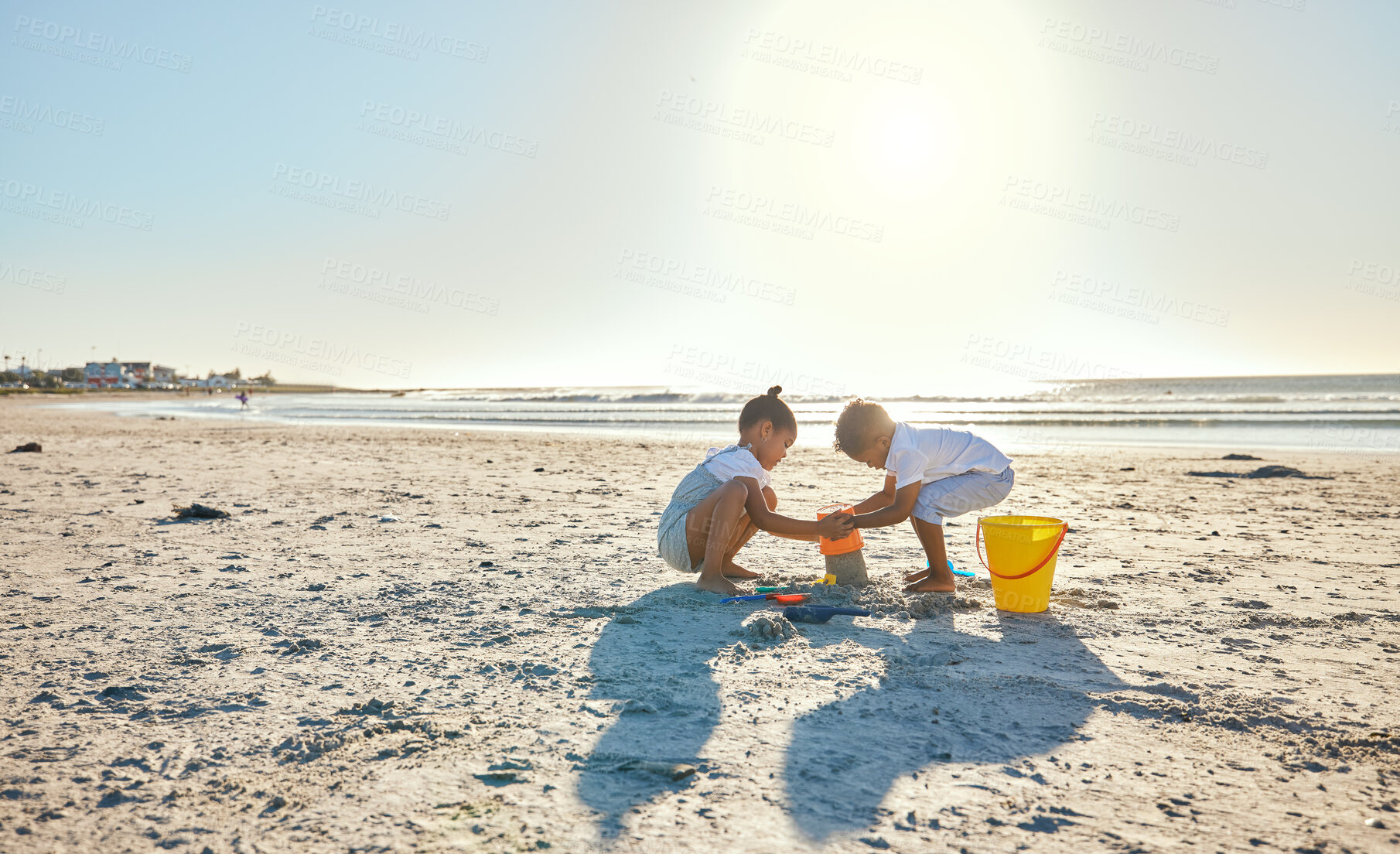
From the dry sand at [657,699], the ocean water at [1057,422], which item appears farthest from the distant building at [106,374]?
the dry sand at [657,699]

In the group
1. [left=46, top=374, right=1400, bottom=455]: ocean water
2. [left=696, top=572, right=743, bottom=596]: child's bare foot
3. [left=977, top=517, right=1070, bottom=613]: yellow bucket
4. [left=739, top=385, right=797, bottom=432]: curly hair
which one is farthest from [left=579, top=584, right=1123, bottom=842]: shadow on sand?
[left=46, top=374, right=1400, bottom=455]: ocean water

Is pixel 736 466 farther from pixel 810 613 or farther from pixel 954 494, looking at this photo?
pixel 954 494

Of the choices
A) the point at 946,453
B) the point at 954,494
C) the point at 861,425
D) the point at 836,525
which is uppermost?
the point at 861,425

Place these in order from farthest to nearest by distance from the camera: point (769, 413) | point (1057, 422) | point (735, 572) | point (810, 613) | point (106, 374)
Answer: point (106, 374)
point (1057, 422)
point (735, 572)
point (769, 413)
point (810, 613)

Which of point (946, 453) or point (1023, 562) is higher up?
point (946, 453)

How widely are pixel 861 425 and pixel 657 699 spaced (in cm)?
210

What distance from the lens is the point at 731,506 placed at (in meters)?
4.27

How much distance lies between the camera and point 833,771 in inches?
88.7

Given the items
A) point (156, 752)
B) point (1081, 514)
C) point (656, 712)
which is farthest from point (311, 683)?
point (1081, 514)

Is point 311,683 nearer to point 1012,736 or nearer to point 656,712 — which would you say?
point 656,712

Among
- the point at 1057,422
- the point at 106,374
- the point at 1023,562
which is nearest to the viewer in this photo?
the point at 1023,562

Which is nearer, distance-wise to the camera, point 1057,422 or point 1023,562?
point 1023,562

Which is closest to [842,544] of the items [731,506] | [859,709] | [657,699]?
[731,506]

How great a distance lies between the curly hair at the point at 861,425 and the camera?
4.30 metres
